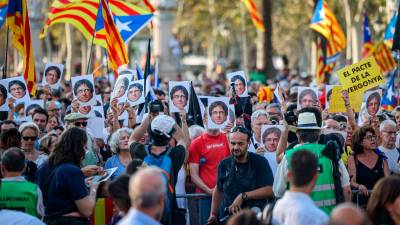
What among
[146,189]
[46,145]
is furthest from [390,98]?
[146,189]

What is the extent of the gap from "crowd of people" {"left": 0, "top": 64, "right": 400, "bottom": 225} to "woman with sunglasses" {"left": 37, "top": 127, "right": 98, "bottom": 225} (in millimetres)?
11

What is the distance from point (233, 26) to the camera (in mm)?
76625

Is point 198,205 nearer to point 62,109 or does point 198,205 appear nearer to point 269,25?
point 62,109

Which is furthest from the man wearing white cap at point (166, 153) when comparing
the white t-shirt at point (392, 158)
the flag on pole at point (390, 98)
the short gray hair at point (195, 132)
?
the flag on pole at point (390, 98)

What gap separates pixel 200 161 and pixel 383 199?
402cm

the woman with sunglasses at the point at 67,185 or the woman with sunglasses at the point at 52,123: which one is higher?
the woman with sunglasses at the point at 52,123

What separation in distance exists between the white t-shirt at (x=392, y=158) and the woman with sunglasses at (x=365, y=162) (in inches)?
27.9

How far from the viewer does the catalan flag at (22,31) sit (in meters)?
14.8

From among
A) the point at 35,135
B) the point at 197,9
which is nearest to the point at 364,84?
the point at 35,135

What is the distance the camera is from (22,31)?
14883mm

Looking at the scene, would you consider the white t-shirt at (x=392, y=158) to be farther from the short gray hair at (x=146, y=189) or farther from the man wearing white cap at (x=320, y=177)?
the short gray hair at (x=146, y=189)

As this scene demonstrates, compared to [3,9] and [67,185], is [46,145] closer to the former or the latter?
[67,185]

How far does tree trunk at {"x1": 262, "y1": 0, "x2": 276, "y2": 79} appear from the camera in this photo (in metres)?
32.7

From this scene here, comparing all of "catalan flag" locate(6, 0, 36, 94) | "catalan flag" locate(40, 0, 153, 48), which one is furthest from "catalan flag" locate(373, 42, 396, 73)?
"catalan flag" locate(6, 0, 36, 94)
